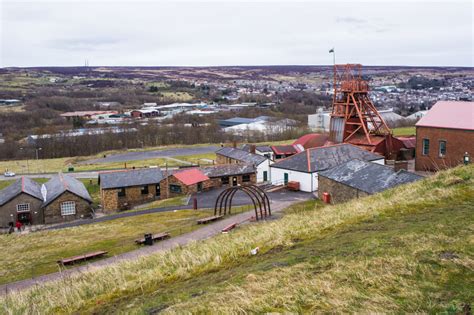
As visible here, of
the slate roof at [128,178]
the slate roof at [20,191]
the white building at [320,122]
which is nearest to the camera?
the slate roof at [20,191]

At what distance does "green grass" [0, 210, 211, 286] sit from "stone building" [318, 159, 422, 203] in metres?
8.58

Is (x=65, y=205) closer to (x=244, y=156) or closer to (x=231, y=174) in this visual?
(x=231, y=174)

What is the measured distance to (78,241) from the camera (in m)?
26.5

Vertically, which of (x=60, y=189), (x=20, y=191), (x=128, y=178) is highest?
(x=128, y=178)

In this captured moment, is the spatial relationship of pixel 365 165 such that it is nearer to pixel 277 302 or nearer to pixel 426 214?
pixel 426 214

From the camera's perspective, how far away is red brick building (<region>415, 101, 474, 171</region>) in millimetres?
33250

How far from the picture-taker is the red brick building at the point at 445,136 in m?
33.2

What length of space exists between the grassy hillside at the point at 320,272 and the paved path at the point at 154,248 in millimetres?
4350

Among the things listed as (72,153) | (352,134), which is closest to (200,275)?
(352,134)

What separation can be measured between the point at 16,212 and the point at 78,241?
50.5 ft

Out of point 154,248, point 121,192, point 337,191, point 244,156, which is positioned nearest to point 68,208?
point 121,192

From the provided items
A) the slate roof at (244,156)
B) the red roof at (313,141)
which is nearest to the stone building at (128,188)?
the slate roof at (244,156)

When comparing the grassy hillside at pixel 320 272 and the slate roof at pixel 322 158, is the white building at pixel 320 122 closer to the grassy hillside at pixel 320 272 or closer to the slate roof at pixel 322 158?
the slate roof at pixel 322 158

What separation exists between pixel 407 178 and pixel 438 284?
59.3ft
